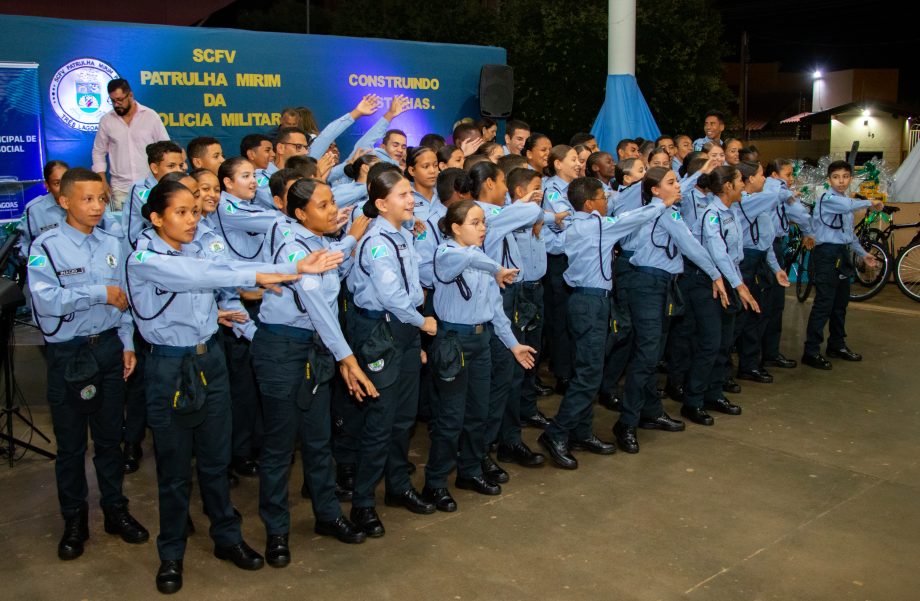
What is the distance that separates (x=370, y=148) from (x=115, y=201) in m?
2.64

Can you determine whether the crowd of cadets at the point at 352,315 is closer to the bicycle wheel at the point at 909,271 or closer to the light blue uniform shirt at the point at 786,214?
the light blue uniform shirt at the point at 786,214

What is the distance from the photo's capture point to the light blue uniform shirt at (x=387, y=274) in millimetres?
4469

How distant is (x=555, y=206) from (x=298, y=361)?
8.36 feet

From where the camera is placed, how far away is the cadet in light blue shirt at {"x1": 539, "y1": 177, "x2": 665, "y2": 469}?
5.54 meters

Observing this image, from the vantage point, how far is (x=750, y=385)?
7.38m

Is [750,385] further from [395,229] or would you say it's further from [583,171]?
[395,229]

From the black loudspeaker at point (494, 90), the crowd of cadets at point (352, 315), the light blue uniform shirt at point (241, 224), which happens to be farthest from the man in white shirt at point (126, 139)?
the black loudspeaker at point (494, 90)

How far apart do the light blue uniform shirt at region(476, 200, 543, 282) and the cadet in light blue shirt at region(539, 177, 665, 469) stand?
35cm

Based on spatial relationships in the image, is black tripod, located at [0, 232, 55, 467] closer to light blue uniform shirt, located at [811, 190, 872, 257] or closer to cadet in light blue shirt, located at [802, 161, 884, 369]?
cadet in light blue shirt, located at [802, 161, 884, 369]

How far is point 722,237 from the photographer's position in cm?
656

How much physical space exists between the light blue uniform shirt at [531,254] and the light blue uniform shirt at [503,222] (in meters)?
0.57

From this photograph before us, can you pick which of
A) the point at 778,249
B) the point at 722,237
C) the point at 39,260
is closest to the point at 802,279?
the point at 778,249

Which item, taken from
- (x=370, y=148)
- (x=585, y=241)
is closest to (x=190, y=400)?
(x=585, y=241)

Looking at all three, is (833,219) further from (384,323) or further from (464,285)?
(384,323)
